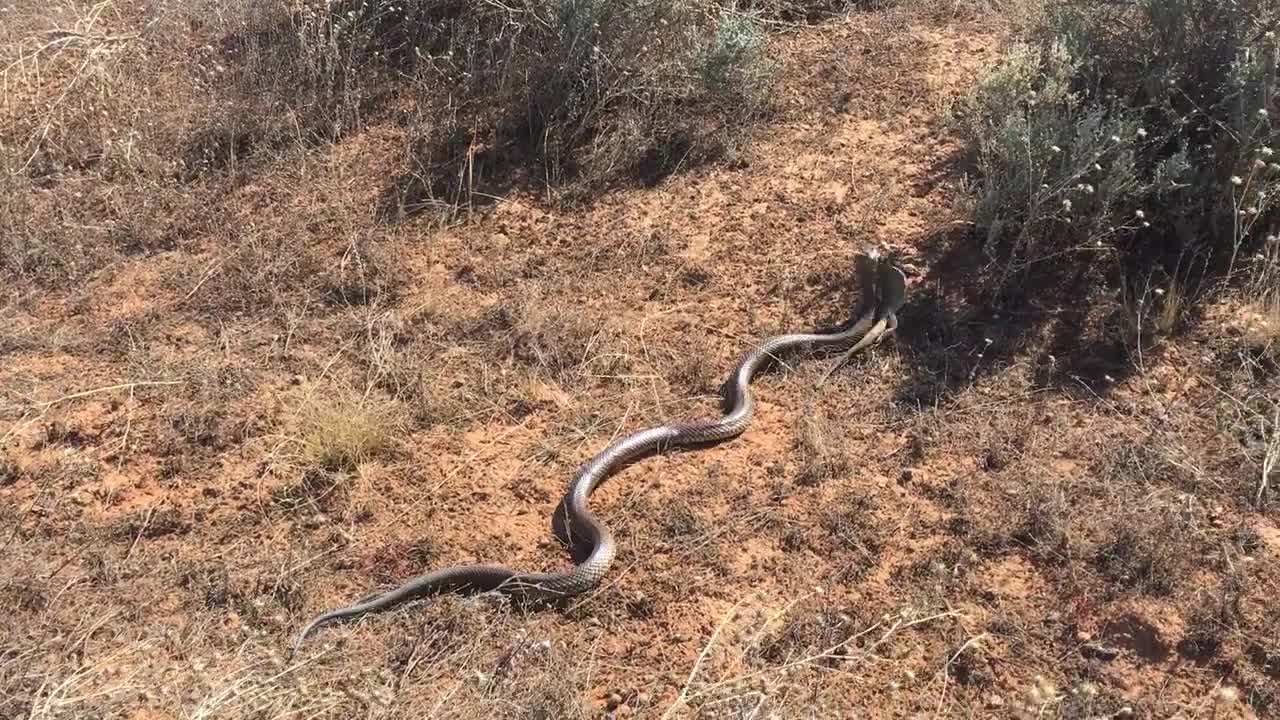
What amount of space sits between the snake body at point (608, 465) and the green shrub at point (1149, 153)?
79 cm

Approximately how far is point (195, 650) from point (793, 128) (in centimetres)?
518

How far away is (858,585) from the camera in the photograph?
4.18 metres

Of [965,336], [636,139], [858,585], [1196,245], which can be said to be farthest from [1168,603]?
[636,139]

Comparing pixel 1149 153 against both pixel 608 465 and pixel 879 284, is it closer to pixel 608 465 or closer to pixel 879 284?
pixel 879 284

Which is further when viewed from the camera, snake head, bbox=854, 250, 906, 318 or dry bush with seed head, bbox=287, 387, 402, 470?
snake head, bbox=854, 250, 906, 318

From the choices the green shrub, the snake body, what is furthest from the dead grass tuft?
the green shrub

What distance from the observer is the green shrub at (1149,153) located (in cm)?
534

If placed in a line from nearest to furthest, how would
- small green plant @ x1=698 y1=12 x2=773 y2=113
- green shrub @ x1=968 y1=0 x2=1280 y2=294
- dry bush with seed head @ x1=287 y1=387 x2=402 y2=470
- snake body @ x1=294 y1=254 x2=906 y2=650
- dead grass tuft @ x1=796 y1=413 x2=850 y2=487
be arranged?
snake body @ x1=294 y1=254 x2=906 y2=650 < dead grass tuft @ x1=796 y1=413 x2=850 y2=487 < dry bush with seed head @ x1=287 y1=387 x2=402 y2=470 < green shrub @ x1=968 y1=0 x2=1280 y2=294 < small green plant @ x1=698 y1=12 x2=773 y2=113

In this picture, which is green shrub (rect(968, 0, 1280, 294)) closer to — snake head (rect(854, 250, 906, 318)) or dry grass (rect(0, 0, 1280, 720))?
dry grass (rect(0, 0, 1280, 720))

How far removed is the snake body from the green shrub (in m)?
0.79

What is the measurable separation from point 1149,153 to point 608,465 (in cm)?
378

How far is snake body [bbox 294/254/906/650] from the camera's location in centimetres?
422

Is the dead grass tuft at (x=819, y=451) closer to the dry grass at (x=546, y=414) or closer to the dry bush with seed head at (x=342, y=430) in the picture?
the dry grass at (x=546, y=414)

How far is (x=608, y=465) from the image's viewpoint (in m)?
4.81
